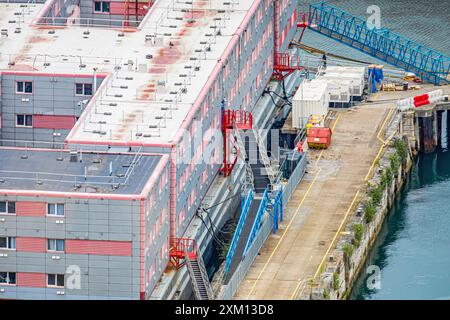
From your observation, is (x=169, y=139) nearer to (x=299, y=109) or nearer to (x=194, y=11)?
(x=194, y=11)

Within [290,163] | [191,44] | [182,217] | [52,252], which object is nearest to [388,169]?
[290,163]

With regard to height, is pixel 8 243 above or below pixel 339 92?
below

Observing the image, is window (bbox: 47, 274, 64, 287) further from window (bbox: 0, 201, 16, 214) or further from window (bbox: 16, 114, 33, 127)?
window (bbox: 16, 114, 33, 127)

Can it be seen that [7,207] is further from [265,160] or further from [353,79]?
[353,79]

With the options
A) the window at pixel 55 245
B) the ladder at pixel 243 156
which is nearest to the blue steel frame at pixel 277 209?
the ladder at pixel 243 156

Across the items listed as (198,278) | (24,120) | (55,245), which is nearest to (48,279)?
(55,245)

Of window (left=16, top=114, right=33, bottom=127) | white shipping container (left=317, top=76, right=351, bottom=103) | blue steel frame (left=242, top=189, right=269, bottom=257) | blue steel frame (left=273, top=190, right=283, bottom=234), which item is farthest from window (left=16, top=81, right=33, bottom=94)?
white shipping container (left=317, top=76, right=351, bottom=103)
